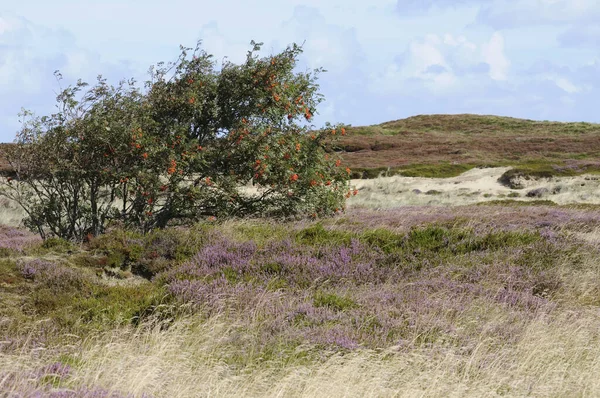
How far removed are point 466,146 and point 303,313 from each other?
55.7m

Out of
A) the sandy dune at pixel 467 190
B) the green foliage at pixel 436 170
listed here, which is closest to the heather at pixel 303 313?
the sandy dune at pixel 467 190

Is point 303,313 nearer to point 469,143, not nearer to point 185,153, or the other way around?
point 185,153

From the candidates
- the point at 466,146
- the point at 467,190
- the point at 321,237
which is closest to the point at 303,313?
the point at 321,237

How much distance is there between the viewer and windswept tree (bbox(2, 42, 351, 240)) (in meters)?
14.8

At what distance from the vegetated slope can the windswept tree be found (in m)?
26.9

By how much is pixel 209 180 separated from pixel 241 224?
2.02m

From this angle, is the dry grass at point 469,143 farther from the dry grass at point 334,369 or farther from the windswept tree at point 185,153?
the dry grass at point 334,369

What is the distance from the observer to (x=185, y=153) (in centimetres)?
1555

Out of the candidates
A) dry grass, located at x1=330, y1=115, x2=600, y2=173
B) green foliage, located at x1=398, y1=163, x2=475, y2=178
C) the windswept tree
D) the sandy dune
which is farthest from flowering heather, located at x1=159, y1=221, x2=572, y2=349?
dry grass, located at x1=330, y1=115, x2=600, y2=173

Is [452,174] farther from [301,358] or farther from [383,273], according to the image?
[301,358]

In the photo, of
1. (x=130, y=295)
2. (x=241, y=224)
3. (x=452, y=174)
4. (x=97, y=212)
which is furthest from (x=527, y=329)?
(x=452, y=174)

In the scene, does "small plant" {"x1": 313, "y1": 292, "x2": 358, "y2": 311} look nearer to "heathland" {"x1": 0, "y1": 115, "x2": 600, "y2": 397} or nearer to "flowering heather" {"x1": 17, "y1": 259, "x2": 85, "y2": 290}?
"heathland" {"x1": 0, "y1": 115, "x2": 600, "y2": 397}

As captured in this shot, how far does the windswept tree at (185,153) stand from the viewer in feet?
48.4

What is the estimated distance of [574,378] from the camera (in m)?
6.21
